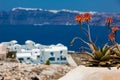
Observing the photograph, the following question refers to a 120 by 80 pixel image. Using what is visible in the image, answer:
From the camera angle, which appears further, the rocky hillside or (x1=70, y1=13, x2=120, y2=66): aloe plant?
the rocky hillside

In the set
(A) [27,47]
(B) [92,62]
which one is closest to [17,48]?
(A) [27,47]

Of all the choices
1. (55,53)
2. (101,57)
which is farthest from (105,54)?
(55,53)

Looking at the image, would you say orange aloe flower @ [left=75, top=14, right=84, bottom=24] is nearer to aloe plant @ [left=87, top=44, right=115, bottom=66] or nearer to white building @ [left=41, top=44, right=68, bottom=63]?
aloe plant @ [left=87, top=44, right=115, bottom=66]

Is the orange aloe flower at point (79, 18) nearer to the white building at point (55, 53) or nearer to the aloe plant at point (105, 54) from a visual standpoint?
the aloe plant at point (105, 54)

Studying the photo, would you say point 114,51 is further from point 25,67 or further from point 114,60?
point 25,67

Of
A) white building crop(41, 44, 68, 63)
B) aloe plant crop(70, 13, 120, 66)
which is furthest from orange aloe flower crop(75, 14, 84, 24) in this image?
white building crop(41, 44, 68, 63)

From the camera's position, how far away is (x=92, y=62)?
9.21 meters

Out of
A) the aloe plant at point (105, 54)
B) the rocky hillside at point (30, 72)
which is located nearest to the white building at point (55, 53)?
the rocky hillside at point (30, 72)

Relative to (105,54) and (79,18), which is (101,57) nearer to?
(105,54)

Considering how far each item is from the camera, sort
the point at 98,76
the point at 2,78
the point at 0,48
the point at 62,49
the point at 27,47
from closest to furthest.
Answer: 1. the point at 98,76
2. the point at 2,78
3. the point at 0,48
4. the point at 62,49
5. the point at 27,47

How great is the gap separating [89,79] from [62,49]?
8395 cm

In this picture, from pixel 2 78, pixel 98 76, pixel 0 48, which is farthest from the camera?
pixel 0 48

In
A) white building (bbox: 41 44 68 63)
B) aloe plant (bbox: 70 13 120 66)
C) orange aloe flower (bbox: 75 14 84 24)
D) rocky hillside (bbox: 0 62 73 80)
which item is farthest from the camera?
white building (bbox: 41 44 68 63)

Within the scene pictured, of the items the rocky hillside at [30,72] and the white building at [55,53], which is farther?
the white building at [55,53]
